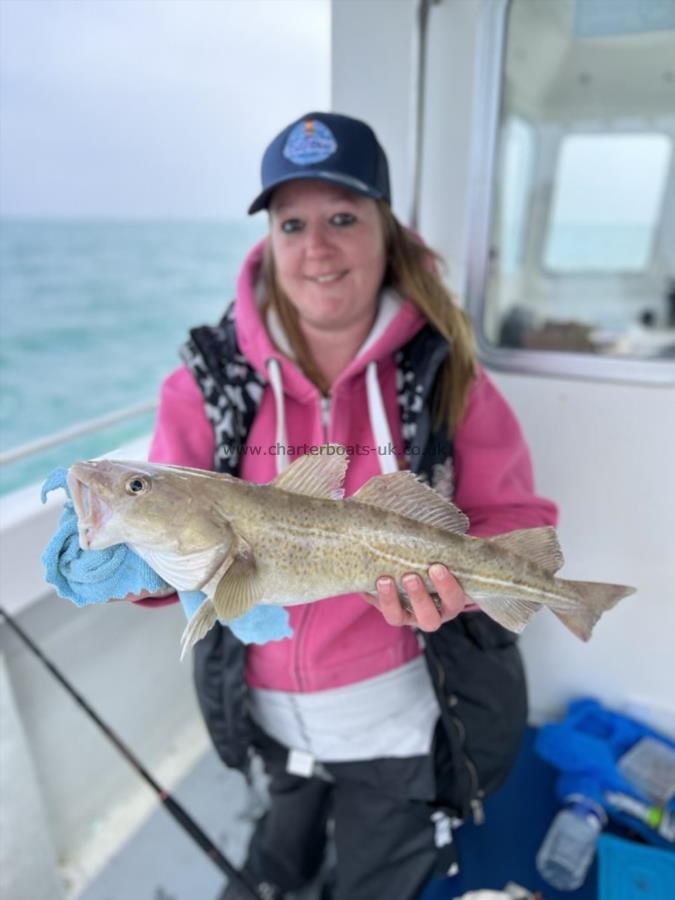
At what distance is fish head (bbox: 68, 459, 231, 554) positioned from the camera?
0.80 meters

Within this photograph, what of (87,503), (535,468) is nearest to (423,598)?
(87,503)

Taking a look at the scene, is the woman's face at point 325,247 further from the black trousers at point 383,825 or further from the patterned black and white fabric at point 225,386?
the black trousers at point 383,825

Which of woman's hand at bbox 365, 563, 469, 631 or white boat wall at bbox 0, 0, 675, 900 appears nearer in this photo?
woman's hand at bbox 365, 563, 469, 631

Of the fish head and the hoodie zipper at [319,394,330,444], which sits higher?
the fish head

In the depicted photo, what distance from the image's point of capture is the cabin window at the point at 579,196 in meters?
2.28

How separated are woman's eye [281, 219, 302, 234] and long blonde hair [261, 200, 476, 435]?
19cm

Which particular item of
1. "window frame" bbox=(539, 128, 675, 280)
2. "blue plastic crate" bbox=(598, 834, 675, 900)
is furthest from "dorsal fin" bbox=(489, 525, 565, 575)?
"window frame" bbox=(539, 128, 675, 280)

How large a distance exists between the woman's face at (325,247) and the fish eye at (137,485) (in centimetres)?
84

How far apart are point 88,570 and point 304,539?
342mm

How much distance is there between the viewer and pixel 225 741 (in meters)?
1.81

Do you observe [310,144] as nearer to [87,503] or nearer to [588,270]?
[87,503]

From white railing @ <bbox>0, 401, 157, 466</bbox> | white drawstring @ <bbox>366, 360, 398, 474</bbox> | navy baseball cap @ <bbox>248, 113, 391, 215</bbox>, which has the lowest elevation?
white railing @ <bbox>0, 401, 157, 466</bbox>

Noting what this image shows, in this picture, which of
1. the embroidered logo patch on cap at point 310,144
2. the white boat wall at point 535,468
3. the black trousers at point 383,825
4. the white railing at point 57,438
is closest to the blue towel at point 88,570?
the white railing at point 57,438

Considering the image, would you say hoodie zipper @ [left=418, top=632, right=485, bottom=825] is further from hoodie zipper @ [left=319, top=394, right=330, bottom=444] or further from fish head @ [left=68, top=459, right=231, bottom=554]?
fish head @ [left=68, top=459, right=231, bottom=554]
